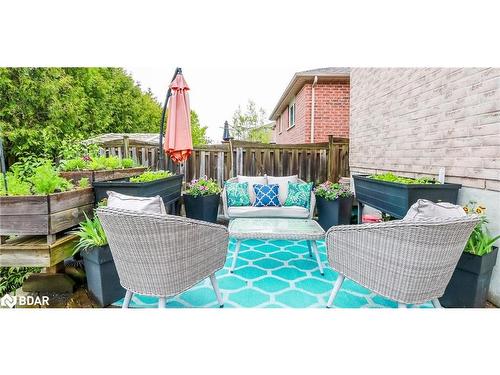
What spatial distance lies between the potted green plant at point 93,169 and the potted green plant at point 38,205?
0.47 meters

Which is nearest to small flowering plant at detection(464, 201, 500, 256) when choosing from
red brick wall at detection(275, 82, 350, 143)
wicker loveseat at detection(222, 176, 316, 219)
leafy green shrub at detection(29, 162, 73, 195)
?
wicker loveseat at detection(222, 176, 316, 219)

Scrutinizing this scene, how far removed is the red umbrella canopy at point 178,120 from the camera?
355 cm

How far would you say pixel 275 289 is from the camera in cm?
244

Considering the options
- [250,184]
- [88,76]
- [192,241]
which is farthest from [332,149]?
[88,76]

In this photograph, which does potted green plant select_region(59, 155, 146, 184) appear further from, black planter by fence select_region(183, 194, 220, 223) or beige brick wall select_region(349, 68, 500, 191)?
beige brick wall select_region(349, 68, 500, 191)

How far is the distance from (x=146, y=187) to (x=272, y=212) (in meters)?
1.81

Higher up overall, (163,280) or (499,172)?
(499,172)

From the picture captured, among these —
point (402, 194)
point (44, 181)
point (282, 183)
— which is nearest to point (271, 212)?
point (282, 183)

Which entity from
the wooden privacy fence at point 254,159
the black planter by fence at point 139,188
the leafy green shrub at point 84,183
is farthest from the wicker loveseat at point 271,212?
the leafy green shrub at point 84,183

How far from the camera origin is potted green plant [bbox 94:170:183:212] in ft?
8.84

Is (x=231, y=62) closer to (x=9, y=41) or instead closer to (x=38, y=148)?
(x=9, y=41)

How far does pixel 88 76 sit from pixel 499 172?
34.1ft

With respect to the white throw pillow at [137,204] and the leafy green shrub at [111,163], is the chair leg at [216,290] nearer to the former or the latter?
the white throw pillow at [137,204]

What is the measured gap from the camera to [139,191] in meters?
2.78
